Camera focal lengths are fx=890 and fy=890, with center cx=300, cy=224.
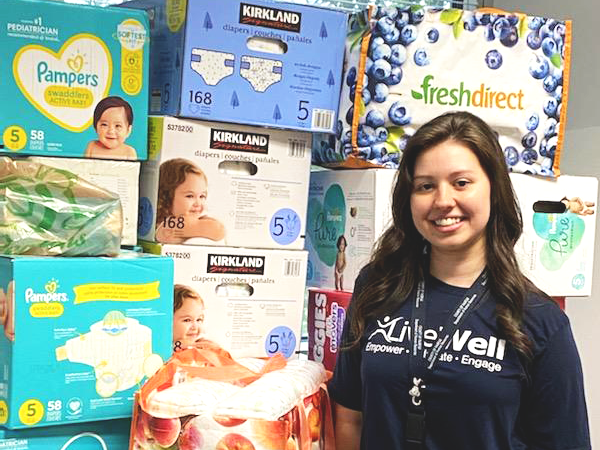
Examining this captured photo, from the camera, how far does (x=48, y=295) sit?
1.61 metres

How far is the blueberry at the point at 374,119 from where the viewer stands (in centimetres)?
198

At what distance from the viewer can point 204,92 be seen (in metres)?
1.91

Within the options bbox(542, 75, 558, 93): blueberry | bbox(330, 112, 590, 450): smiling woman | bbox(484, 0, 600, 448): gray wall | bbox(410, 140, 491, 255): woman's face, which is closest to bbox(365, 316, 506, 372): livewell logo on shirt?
bbox(330, 112, 590, 450): smiling woman

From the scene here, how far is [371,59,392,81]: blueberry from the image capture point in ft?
6.46

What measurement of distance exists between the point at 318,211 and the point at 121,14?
68 cm

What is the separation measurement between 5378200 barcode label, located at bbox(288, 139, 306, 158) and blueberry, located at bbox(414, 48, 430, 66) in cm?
32

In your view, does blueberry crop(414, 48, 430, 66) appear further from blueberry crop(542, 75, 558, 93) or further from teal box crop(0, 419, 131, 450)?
teal box crop(0, 419, 131, 450)

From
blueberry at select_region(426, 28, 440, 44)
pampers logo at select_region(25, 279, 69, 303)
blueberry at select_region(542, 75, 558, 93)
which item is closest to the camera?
pampers logo at select_region(25, 279, 69, 303)

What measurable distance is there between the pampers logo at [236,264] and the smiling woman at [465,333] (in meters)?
0.45

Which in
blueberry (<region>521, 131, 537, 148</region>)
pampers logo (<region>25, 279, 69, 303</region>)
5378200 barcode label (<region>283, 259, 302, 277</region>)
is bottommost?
pampers logo (<region>25, 279, 69, 303</region>)

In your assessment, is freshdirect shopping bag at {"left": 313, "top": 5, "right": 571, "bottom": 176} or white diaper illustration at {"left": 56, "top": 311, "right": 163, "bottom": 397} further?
freshdirect shopping bag at {"left": 313, "top": 5, "right": 571, "bottom": 176}

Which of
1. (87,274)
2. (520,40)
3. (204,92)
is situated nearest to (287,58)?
(204,92)
